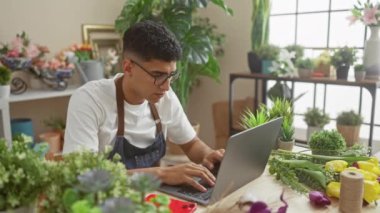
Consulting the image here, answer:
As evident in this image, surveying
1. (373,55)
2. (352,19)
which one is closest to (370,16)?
(352,19)

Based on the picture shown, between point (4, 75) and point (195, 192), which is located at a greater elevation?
point (4, 75)

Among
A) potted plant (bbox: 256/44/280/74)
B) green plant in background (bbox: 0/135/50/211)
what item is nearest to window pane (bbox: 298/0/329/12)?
potted plant (bbox: 256/44/280/74)

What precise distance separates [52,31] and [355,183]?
101 inches

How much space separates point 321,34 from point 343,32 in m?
0.19

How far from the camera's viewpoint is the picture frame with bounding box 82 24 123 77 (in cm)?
300

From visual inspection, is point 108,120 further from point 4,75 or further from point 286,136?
point 4,75

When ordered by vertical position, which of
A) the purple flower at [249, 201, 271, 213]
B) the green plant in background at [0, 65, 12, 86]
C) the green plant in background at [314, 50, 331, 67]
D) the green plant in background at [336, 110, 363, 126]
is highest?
the green plant in background at [314, 50, 331, 67]

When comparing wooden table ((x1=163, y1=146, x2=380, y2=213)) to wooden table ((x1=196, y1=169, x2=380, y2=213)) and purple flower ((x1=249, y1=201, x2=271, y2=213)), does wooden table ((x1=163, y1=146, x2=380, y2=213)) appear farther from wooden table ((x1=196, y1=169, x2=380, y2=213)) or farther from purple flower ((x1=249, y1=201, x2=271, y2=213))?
purple flower ((x1=249, y1=201, x2=271, y2=213))

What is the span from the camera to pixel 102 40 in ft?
10.3

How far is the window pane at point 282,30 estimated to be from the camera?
3.15 m

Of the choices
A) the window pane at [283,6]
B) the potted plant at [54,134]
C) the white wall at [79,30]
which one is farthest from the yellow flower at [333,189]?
the window pane at [283,6]

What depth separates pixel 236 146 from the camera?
0.98 meters

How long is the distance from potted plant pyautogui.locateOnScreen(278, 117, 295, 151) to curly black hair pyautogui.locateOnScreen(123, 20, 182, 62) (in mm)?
555

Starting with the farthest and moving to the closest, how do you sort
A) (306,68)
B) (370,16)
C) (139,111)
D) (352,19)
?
(306,68), (352,19), (370,16), (139,111)
